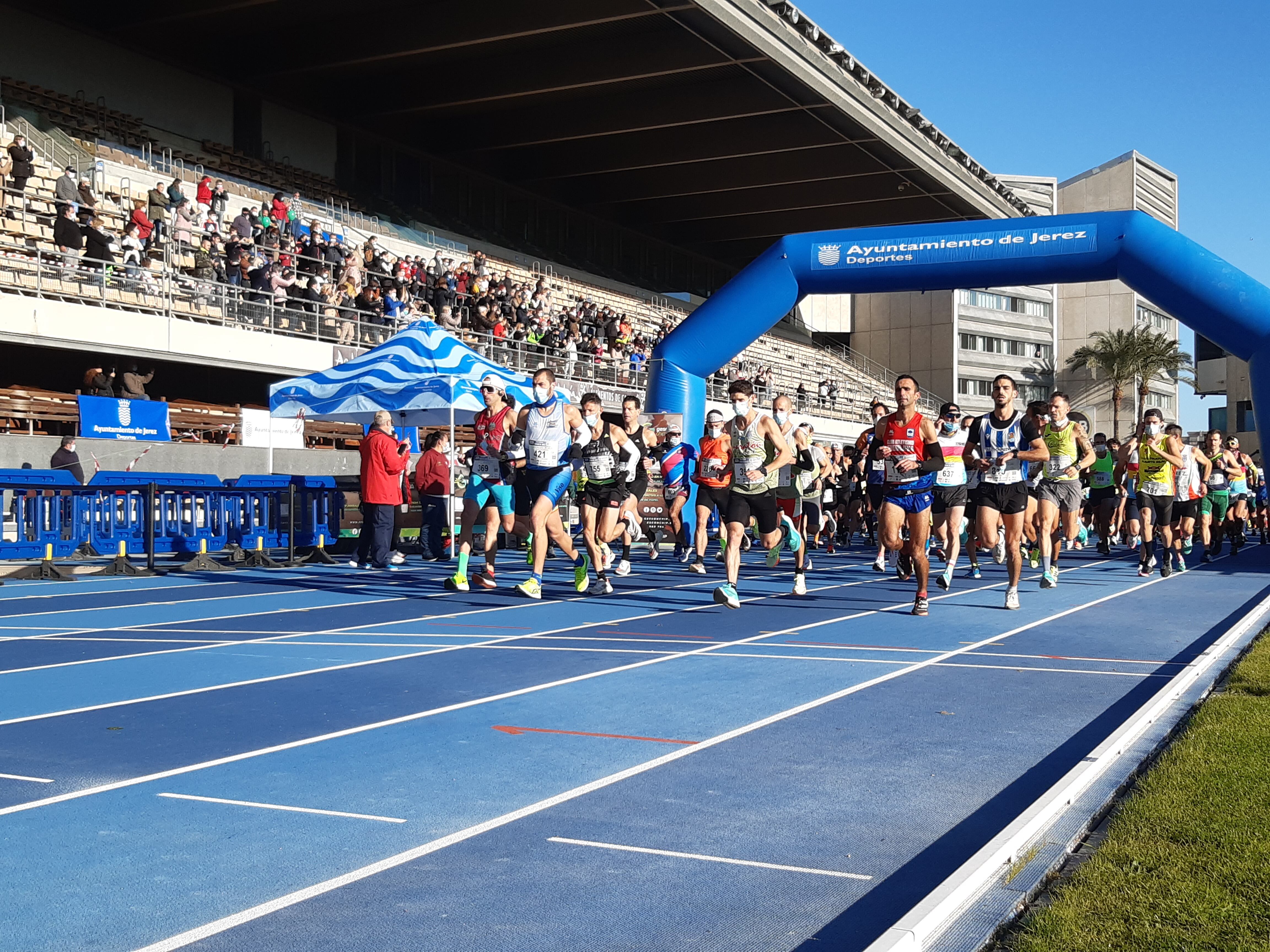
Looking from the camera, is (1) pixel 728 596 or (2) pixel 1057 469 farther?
(2) pixel 1057 469

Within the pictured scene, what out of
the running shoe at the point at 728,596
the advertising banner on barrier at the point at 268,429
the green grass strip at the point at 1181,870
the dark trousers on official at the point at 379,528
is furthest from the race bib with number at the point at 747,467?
the advertising banner on barrier at the point at 268,429

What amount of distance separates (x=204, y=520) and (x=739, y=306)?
9.22 meters

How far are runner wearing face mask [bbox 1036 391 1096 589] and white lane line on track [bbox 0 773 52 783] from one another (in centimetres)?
1023

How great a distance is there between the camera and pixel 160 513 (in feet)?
52.7

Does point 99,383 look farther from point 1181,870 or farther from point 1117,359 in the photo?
point 1117,359

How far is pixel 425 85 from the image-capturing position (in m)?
36.2

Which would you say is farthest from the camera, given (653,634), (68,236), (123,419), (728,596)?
(68,236)

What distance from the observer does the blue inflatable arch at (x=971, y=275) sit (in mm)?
17969

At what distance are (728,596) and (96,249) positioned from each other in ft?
50.8

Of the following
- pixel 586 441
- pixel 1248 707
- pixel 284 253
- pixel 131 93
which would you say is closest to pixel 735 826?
pixel 1248 707

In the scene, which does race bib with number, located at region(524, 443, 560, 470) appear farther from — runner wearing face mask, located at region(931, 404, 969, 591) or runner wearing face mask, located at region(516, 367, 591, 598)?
runner wearing face mask, located at region(931, 404, 969, 591)

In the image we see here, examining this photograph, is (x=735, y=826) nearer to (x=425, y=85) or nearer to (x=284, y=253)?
(x=284, y=253)

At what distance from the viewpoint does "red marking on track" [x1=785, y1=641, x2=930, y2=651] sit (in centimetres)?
875

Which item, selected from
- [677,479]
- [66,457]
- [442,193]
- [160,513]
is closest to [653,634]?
[677,479]
